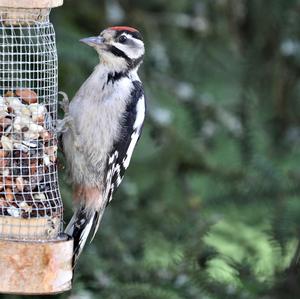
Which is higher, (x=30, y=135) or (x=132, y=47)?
(x=132, y=47)

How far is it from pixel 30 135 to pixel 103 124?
49cm

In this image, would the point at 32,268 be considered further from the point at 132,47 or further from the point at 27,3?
the point at 132,47

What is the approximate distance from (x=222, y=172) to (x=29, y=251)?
248cm

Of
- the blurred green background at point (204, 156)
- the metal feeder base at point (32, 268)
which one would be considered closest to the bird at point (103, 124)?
the blurred green background at point (204, 156)

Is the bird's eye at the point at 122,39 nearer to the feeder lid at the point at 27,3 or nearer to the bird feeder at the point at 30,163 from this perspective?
the bird feeder at the point at 30,163

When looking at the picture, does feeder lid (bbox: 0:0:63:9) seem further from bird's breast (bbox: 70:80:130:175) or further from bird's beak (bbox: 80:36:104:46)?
bird's breast (bbox: 70:80:130:175)

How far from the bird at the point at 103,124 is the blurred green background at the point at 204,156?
0.20 m

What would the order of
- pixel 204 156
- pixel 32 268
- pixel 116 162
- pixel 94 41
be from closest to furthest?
pixel 32 268 < pixel 94 41 < pixel 116 162 < pixel 204 156

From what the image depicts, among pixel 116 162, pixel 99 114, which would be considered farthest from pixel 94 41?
pixel 116 162

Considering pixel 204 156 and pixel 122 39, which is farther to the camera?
pixel 204 156

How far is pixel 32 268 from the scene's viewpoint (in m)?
4.20

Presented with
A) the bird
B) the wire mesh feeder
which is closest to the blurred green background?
→ the bird

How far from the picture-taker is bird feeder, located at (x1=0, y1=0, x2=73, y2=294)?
4215mm

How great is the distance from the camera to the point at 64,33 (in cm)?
603
